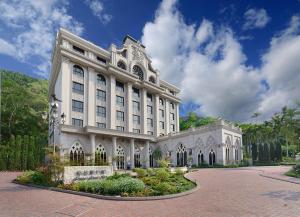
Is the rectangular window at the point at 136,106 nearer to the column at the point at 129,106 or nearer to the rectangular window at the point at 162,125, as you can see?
the column at the point at 129,106

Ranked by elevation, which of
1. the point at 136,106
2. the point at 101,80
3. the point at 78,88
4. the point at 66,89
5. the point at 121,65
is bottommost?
the point at 136,106

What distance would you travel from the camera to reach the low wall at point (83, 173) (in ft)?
56.6

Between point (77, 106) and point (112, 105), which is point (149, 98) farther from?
point (77, 106)

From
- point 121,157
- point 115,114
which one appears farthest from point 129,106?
point 121,157

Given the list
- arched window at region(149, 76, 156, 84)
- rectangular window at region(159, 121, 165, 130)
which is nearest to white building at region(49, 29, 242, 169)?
arched window at region(149, 76, 156, 84)

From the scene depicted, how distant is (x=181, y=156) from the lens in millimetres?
42656

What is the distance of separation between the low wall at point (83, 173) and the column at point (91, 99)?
17.2 meters

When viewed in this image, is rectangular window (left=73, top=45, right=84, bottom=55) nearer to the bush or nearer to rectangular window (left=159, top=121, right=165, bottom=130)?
rectangular window (left=159, top=121, right=165, bottom=130)

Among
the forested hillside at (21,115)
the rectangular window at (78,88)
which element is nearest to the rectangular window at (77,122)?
the rectangular window at (78,88)

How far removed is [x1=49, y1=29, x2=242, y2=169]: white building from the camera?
113ft

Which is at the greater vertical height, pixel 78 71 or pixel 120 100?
pixel 78 71

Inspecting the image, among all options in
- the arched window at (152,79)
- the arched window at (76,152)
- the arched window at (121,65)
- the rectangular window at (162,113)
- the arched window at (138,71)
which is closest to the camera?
the arched window at (76,152)

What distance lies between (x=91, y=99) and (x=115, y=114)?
4899 mm

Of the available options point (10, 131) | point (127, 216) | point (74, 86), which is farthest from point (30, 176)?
point (10, 131)
